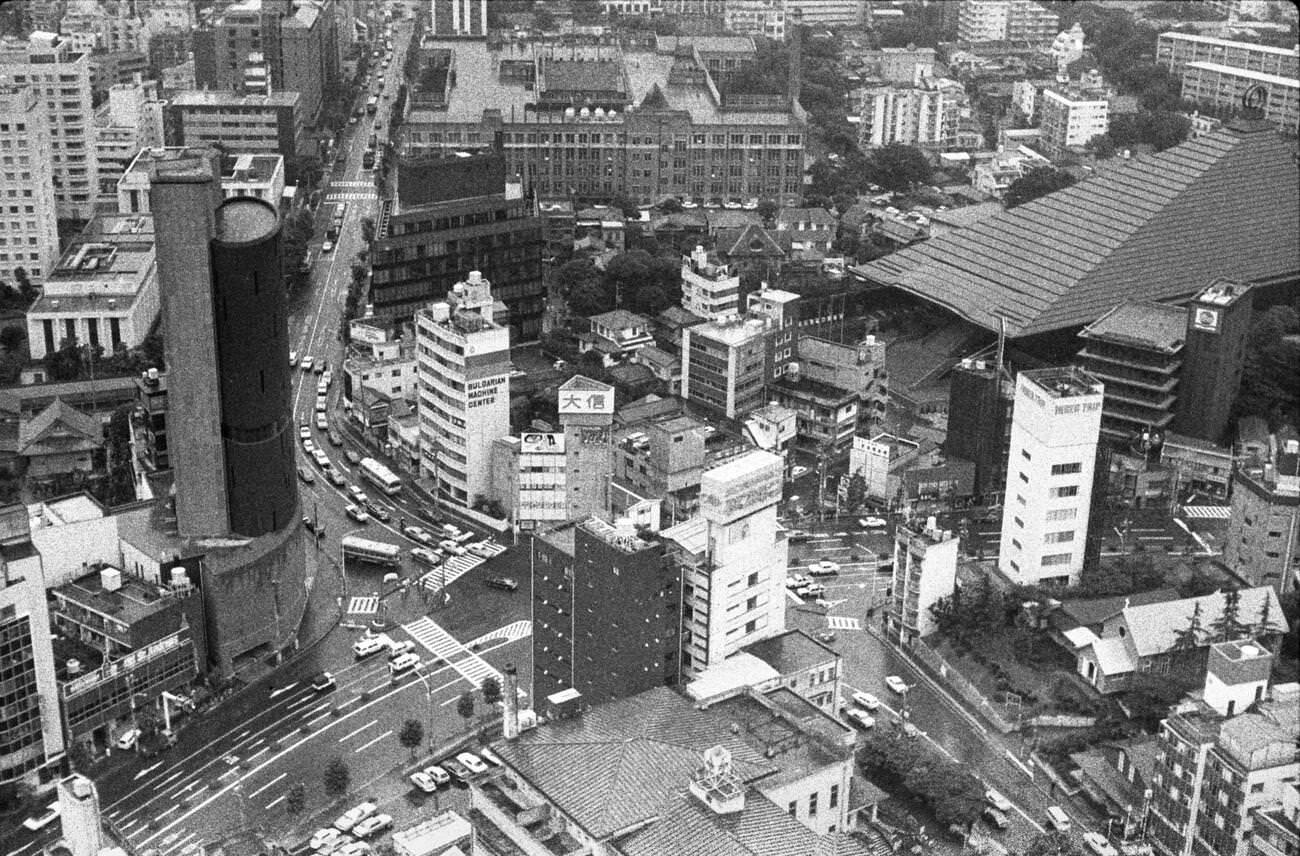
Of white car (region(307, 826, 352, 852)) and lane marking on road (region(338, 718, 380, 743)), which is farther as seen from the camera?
lane marking on road (region(338, 718, 380, 743))

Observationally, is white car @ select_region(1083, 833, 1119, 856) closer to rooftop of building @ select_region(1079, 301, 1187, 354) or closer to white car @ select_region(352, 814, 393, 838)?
white car @ select_region(352, 814, 393, 838)

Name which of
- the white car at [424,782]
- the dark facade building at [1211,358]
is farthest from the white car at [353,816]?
the dark facade building at [1211,358]

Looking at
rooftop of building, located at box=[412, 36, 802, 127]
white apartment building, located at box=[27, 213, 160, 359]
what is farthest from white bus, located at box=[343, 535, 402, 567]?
rooftop of building, located at box=[412, 36, 802, 127]

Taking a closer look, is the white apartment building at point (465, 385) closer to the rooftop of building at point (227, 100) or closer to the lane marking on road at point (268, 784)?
the lane marking on road at point (268, 784)

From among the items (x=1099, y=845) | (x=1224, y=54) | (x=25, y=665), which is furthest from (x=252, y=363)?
(x=1224, y=54)

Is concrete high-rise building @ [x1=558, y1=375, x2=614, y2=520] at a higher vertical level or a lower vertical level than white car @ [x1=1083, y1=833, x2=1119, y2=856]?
higher

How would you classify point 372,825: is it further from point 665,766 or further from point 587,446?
point 587,446
